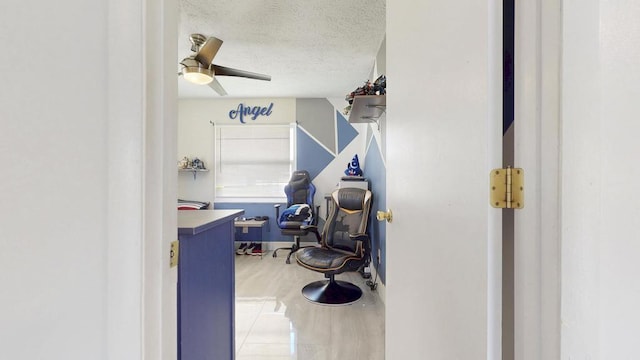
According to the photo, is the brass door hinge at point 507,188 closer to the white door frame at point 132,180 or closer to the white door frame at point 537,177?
the white door frame at point 537,177

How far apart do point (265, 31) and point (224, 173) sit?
2713mm

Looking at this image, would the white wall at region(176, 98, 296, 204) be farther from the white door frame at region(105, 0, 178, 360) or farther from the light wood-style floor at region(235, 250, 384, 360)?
the white door frame at region(105, 0, 178, 360)

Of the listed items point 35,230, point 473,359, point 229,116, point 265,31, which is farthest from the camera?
point 229,116

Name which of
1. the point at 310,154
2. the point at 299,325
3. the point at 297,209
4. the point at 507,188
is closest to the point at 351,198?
the point at 297,209

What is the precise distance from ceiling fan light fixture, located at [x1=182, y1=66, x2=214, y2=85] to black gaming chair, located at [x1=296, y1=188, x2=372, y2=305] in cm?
179

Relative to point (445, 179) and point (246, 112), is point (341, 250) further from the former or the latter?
point (246, 112)

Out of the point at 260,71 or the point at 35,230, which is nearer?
the point at 35,230

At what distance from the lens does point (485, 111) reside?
61cm

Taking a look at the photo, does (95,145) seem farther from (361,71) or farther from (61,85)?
(361,71)

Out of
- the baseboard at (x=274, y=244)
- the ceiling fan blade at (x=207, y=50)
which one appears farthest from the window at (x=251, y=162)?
the ceiling fan blade at (x=207, y=50)

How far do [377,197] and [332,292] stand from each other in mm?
1127

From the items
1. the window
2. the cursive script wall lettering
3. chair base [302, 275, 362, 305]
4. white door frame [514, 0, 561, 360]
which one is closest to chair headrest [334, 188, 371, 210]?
chair base [302, 275, 362, 305]

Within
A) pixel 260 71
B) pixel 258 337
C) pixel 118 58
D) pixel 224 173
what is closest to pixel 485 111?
pixel 118 58

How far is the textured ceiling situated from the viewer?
2164 millimetres
